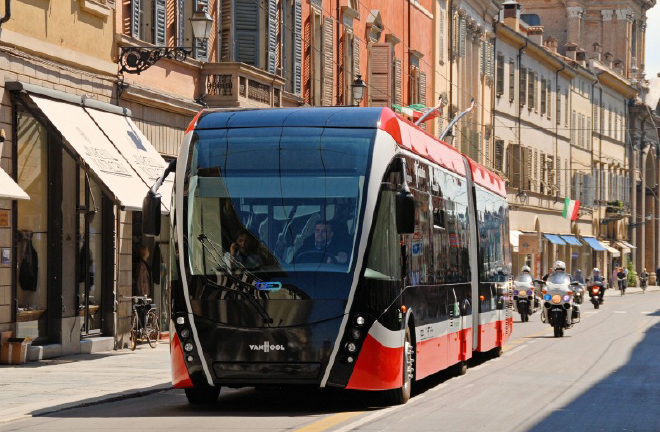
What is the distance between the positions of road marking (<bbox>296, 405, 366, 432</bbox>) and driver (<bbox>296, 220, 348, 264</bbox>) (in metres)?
1.47

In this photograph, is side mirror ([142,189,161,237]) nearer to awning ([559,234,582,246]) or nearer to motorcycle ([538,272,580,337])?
motorcycle ([538,272,580,337])

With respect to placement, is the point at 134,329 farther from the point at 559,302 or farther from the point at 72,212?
the point at 559,302

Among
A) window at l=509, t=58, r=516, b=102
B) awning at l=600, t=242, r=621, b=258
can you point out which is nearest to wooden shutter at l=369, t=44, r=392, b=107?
window at l=509, t=58, r=516, b=102

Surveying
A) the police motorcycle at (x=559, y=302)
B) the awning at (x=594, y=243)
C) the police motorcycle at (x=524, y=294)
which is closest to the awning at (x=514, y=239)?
the awning at (x=594, y=243)

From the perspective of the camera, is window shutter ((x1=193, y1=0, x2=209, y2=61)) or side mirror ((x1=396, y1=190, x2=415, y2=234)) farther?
window shutter ((x1=193, y1=0, x2=209, y2=61))

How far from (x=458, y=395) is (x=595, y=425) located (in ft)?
11.4

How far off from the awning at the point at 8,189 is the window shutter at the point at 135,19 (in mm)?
6435

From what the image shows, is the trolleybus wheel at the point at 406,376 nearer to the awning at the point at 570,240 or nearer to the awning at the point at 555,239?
the awning at the point at 555,239

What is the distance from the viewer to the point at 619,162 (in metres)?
103

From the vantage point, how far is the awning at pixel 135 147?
2494 cm

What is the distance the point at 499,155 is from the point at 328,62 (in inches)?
1219

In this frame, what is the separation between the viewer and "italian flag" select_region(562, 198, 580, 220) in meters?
82.8

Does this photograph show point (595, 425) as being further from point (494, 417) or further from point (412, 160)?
point (412, 160)

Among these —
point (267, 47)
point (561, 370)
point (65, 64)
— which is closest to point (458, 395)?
point (561, 370)
